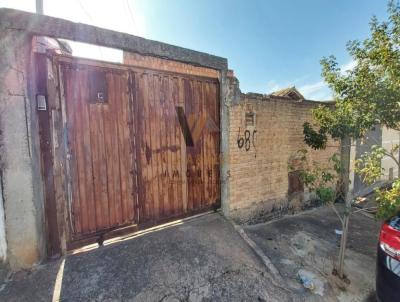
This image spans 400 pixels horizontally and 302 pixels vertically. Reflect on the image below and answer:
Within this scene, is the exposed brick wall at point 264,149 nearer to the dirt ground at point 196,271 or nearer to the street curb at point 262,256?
the street curb at point 262,256

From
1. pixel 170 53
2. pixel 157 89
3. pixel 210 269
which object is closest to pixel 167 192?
pixel 210 269

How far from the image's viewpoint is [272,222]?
16.4 feet

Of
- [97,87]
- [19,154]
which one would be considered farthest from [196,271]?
[97,87]

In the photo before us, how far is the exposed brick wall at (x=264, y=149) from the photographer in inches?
175

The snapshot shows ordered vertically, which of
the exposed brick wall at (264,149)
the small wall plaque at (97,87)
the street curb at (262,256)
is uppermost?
the small wall plaque at (97,87)

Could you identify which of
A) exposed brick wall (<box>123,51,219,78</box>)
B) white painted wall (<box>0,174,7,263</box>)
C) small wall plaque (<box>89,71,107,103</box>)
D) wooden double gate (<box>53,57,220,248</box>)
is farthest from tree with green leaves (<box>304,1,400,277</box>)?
exposed brick wall (<box>123,51,219,78</box>)

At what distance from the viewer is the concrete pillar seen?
2.38 meters

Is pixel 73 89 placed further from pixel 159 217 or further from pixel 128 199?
pixel 159 217

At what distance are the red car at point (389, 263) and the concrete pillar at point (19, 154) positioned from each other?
13.2 ft

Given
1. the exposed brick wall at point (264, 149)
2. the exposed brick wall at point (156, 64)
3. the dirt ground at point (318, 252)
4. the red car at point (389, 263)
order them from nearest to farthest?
the red car at point (389, 263) < the dirt ground at point (318, 252) < the exposed brick wall at point (264, 149) < the exposed brick wall at point (156, 64)

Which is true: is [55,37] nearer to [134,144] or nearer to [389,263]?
[134,144]

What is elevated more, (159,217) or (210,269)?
(159,217)

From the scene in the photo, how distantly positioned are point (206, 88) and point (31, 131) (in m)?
2.83

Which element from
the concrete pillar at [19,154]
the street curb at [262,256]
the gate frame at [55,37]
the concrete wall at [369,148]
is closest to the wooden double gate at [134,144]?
the gate frame at [55,37]
